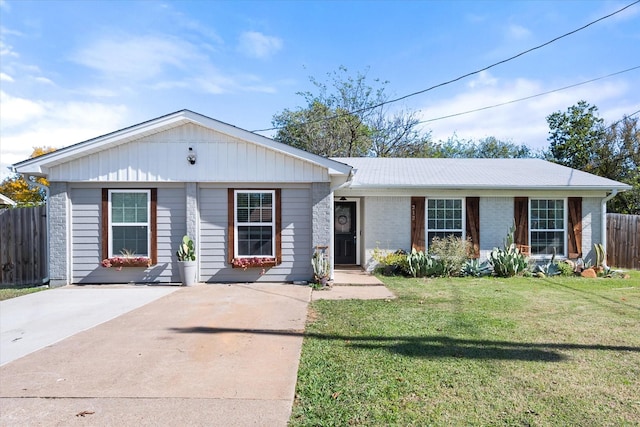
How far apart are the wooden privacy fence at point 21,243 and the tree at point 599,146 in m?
23.9

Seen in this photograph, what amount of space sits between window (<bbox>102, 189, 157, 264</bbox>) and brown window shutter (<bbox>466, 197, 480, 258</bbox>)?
27.5ft

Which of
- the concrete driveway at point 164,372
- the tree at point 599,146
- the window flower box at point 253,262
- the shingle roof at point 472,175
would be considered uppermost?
the tree at point 599,146

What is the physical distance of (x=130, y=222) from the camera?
9172mm

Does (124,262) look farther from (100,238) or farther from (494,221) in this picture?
(494,221)

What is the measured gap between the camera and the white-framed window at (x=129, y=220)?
30.0ft

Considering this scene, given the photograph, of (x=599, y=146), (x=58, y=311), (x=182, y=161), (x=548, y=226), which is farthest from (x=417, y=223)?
(x=599, y=146)

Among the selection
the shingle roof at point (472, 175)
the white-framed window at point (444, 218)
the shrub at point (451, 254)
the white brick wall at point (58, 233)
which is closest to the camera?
the white brick wall at point (58, 233)

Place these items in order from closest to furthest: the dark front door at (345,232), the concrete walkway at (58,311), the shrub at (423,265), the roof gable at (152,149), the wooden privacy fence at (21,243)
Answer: the concrete walkway at (58,311)
the roof gable at (152,149)
the wooden privacy fence at (21,243)
the shrub at (423,265)
the dark front door at (345,232)

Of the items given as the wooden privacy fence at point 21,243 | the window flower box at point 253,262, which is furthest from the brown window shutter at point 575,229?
the wooden privacy fence at point 21,243

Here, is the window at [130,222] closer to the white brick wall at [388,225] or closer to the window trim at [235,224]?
the window trim at [235,224]

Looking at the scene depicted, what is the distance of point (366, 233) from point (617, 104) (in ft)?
52.1

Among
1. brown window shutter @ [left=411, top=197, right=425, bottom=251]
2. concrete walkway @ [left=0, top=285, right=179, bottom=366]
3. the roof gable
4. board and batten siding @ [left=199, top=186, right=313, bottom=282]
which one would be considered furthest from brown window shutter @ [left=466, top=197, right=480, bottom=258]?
concrete walkway @ [left=0, top=285, right=179, bottom=366]

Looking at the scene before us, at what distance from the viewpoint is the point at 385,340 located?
486 cm

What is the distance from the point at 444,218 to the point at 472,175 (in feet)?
6.34
